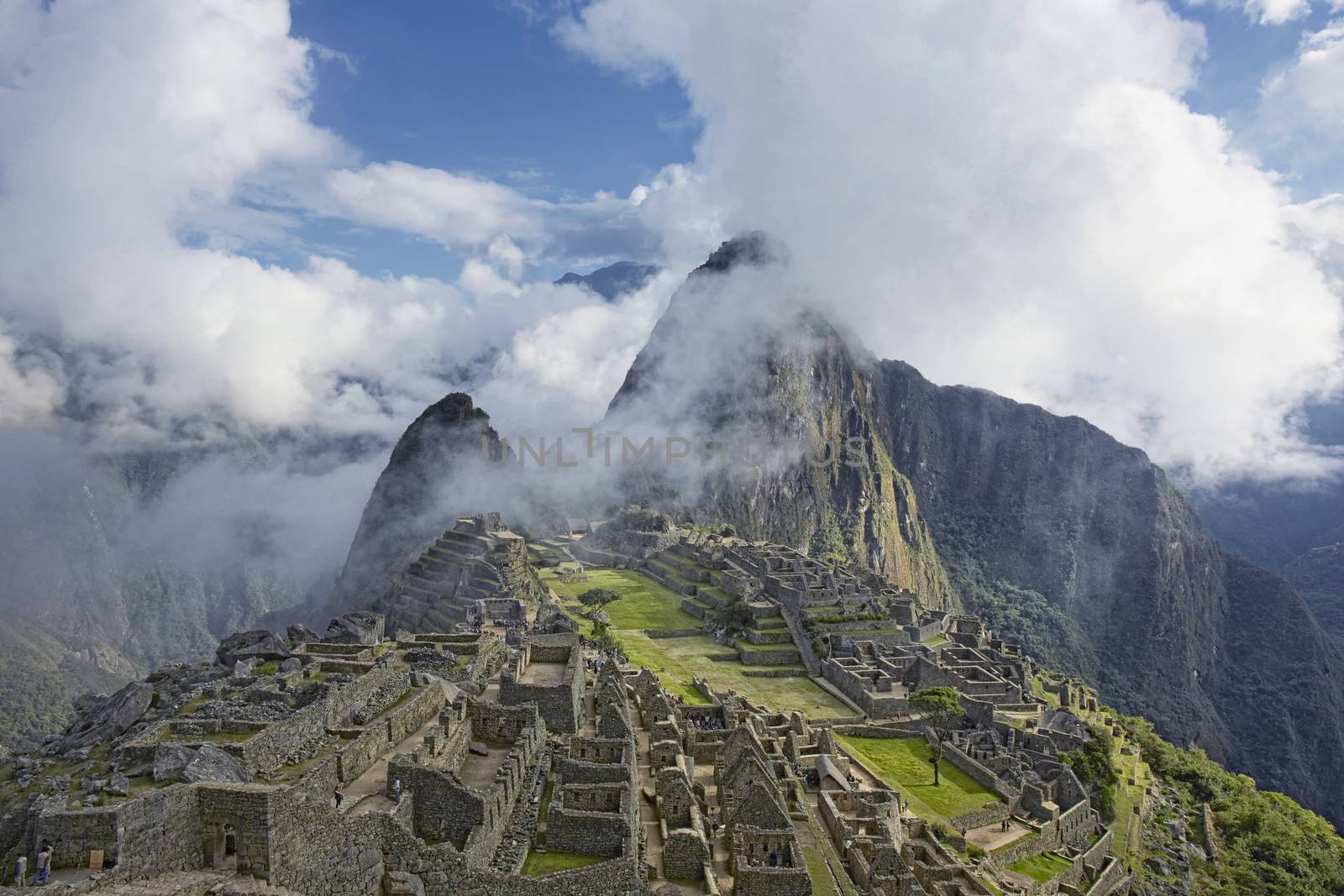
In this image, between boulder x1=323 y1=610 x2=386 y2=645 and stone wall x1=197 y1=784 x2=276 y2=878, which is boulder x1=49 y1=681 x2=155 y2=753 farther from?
stone wall x1=197 y1=784 x2=276 y2=878

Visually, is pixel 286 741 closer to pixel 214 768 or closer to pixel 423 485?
pixel 214 768

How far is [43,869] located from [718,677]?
1779 inches

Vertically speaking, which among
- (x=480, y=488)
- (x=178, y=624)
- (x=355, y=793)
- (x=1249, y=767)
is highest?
(x=480, y=488)

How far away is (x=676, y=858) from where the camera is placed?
20.5 m

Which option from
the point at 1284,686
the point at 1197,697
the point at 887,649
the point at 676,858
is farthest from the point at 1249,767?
the point at 676,858

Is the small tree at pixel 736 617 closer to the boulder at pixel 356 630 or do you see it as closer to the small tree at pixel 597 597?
the small tree at pixel 597 597

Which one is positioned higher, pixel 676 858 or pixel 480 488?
pixel 480 488

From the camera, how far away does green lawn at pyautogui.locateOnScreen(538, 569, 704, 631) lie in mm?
67375

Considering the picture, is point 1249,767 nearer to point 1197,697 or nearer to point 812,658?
point 1197,697

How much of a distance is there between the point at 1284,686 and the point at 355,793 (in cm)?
21061

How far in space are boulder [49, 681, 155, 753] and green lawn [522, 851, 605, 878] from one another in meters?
10.8

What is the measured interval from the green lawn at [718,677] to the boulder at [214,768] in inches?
1193

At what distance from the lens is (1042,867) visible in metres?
36.1

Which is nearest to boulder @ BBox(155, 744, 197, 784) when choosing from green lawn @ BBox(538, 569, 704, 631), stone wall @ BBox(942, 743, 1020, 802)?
stone wall @ BBox(942, 743, 1020, 802)
